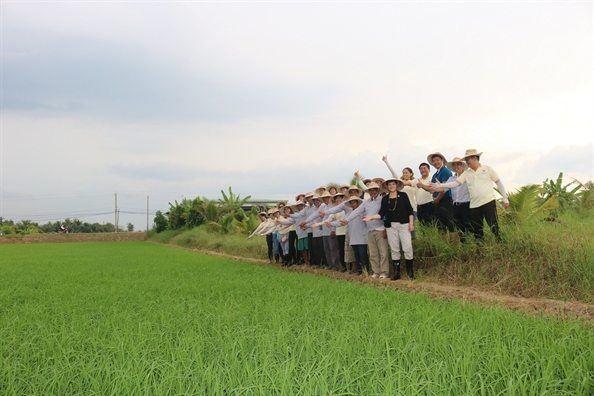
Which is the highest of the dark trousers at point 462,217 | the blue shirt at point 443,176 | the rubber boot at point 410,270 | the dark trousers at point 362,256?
the blue shirt at point 443,176

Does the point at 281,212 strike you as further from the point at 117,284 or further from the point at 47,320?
the point at 47,320

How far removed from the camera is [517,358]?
3.00 m

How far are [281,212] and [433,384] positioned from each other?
933 centimetres

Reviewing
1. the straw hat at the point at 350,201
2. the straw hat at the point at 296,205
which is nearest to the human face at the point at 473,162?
the straw hat at the point at 350,201

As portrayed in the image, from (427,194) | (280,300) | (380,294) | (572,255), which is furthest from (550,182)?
(280,300)

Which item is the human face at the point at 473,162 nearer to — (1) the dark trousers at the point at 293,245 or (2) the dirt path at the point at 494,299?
(2) the dirt path at the point at 494,299

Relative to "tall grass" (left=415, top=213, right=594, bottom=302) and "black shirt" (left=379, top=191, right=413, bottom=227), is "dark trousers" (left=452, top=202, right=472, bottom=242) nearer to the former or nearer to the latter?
"tall grass" (left=415, top=213, right=594, bottom=302)

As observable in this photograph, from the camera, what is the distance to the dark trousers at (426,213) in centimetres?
830

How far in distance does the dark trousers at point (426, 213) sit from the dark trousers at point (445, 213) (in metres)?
0.22

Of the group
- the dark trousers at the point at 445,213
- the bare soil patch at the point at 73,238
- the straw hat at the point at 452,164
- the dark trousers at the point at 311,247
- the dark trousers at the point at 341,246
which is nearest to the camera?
the straw hat at the point at 452,164

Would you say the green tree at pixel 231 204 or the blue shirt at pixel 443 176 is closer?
the blue shirt at pixel 443 176

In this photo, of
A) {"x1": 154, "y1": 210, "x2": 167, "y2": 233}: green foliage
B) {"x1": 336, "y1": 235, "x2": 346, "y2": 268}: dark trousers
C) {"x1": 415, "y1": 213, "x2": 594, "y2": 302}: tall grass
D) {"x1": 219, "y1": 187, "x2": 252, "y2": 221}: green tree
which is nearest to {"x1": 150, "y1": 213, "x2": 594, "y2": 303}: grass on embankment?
{"x1": 415, "y1": 213, "x2": 594, "y2": 302}: tall grass

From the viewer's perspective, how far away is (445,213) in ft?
26.1

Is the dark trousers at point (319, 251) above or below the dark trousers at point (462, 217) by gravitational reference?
below
